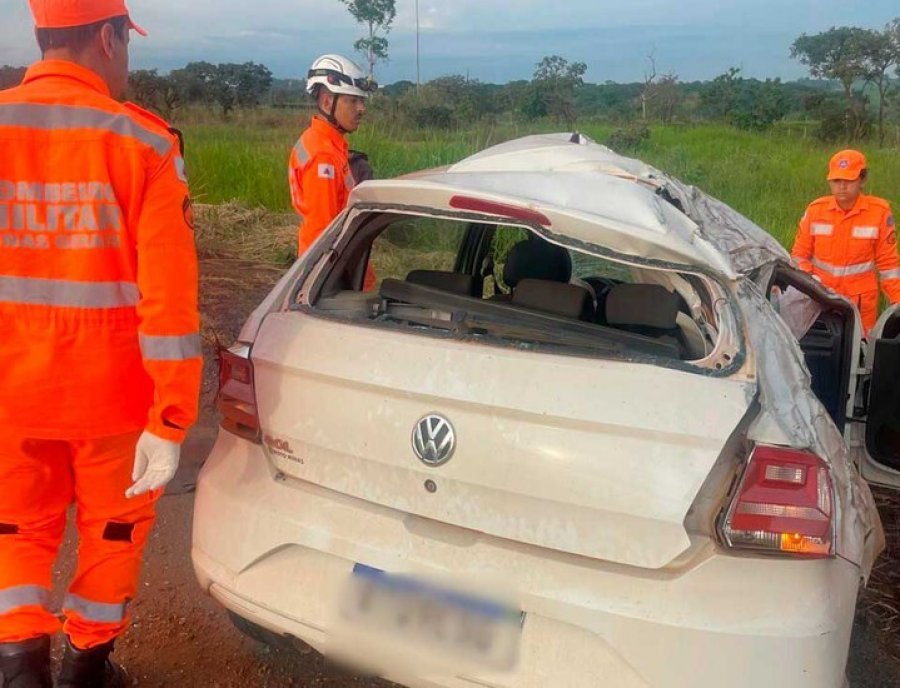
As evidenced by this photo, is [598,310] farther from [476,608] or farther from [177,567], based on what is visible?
[177,567]

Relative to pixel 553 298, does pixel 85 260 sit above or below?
above

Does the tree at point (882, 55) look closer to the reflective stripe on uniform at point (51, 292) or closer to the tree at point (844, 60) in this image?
the tree at point (844, 60)

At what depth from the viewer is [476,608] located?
78.0 inches

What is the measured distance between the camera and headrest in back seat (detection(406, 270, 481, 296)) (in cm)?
282

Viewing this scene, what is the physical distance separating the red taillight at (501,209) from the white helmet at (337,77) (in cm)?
255

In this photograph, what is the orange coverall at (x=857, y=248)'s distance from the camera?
5.80m

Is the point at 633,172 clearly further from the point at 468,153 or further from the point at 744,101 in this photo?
the point at 744,101

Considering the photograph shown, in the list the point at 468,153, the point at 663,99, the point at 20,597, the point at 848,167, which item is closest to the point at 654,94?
the point at 663,99

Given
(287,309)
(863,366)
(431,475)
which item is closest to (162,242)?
(287,309)

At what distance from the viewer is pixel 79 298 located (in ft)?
7.32

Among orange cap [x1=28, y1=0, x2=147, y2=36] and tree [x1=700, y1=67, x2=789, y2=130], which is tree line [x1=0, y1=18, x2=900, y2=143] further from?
orange cap [x1=28, y1=0, x2=147, y2=36]

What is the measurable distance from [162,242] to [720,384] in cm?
142

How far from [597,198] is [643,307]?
0.33m

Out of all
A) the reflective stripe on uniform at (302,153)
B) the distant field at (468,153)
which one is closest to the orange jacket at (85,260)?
the reflective stripe on uniform at (302,153)
